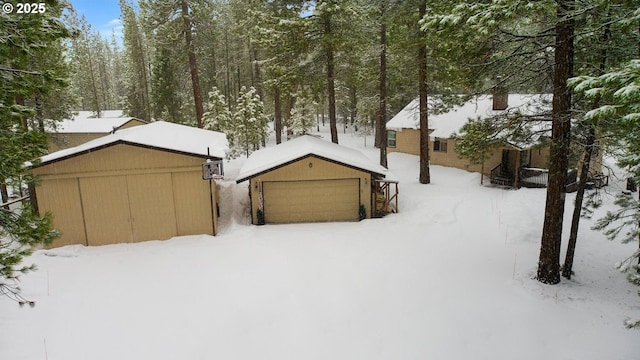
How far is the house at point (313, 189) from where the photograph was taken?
47.7ft

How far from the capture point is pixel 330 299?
29.2 ft

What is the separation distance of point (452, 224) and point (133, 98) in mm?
42550

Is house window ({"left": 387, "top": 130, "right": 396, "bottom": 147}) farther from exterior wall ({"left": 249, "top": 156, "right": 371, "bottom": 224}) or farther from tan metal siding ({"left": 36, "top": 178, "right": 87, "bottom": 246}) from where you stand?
tan metal siding ({"left": 36, "top": 178, "right": 87, "bottom": 246})

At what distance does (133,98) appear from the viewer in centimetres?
4422

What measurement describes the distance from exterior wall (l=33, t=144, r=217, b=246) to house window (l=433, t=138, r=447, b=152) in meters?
15.3

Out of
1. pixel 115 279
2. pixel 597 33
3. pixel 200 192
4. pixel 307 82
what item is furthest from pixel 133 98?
pixel 597 33

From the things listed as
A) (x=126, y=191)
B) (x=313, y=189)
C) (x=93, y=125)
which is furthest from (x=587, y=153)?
(x=93, y=125)

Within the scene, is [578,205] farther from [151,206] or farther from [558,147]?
[151,206]

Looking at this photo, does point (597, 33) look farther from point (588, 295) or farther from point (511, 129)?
point (588, 295)

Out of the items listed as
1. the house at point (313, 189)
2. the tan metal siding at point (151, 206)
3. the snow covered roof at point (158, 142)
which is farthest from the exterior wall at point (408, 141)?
the tan metal siding at point (151, 206)

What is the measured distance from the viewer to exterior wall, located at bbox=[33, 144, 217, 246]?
12570 millimetres

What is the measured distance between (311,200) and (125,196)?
22.4ft

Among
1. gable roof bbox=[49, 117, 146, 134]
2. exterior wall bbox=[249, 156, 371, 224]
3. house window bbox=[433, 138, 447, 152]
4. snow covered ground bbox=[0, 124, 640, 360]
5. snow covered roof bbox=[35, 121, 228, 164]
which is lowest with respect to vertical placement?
snow covered ground bbox=[0, 124, 640, 360]

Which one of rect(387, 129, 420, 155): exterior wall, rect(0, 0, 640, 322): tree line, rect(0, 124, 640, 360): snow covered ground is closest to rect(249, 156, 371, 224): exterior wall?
rect(0, 124, 640, 360): snow covered ground
